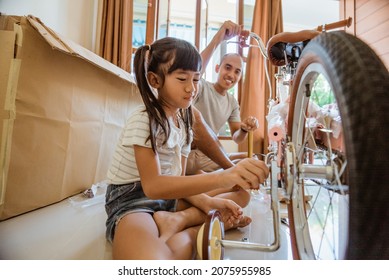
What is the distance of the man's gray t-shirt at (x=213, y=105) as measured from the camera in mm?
1112

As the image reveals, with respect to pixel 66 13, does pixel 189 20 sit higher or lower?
higher

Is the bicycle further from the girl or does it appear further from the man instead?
the man

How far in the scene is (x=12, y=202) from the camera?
0.64 meters

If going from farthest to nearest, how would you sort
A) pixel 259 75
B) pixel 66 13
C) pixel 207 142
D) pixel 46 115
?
pixel 259 75 < pixel 66 13 < pixel 207 142 < pixel 46 115

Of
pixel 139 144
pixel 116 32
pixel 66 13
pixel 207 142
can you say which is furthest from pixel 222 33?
pixel 116 32

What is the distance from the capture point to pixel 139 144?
0.49 meters

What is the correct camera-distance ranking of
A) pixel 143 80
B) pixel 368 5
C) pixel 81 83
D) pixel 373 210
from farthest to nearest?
pixel 368 5 → pixel 81 83 → pixel 143 80 → pixel 373 210

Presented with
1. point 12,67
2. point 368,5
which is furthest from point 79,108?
point 368,5

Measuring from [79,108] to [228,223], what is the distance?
1.97 ft

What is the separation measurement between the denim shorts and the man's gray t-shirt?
585mm

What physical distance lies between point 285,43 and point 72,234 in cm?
79

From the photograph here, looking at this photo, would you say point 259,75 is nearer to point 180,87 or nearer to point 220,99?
point 220,99

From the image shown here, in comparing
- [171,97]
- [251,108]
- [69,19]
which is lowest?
[171,97]

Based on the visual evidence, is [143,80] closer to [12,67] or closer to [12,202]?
[12,67]
